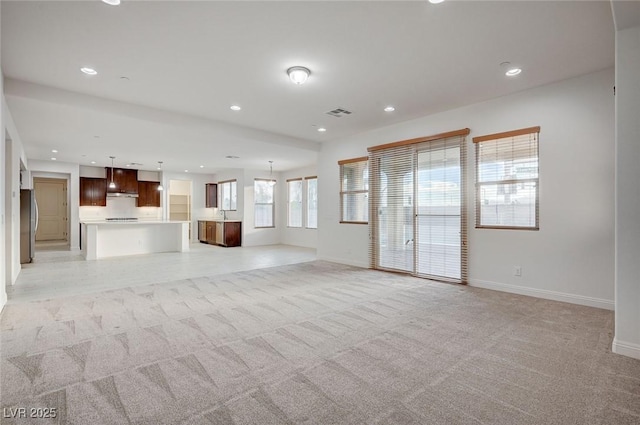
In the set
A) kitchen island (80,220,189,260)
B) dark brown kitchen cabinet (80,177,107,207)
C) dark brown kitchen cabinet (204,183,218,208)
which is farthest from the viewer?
dark brown kitchen cabinet (204,183,218,208)

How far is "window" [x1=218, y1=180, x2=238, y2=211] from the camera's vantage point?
36.6ft

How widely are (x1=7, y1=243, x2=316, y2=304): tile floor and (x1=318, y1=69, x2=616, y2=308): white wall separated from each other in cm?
431

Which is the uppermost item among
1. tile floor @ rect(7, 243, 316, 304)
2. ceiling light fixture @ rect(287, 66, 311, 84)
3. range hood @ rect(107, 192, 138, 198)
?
ceiling light fixture @ rect(287, 66, 311, 84)

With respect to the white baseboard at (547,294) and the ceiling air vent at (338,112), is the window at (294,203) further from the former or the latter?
the white baseboard at (547,294)

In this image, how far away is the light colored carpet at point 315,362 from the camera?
5.93 ft

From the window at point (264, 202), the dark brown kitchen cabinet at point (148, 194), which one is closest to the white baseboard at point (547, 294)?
the window at point (264, 202)

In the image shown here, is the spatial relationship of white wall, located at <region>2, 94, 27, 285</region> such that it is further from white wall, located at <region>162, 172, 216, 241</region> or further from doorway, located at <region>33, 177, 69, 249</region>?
doorway, located at <region>33, 177, 69, 249</region>

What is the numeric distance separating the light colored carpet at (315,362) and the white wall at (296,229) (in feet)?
20.1

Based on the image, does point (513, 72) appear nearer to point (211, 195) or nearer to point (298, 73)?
point (298, 73)

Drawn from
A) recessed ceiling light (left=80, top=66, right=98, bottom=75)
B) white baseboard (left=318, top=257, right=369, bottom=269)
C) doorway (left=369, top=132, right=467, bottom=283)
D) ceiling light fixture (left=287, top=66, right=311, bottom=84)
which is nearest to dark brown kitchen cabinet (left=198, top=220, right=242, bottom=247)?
white baseboard (left=318, top=257, right=369, bottom=269)

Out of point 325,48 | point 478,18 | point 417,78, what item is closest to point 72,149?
point 325,48

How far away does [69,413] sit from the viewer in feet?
5.77

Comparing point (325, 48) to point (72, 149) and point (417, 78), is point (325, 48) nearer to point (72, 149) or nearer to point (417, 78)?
point (417, 78)

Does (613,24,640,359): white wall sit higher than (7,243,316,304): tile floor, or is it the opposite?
(613,24,640,359): white wall
